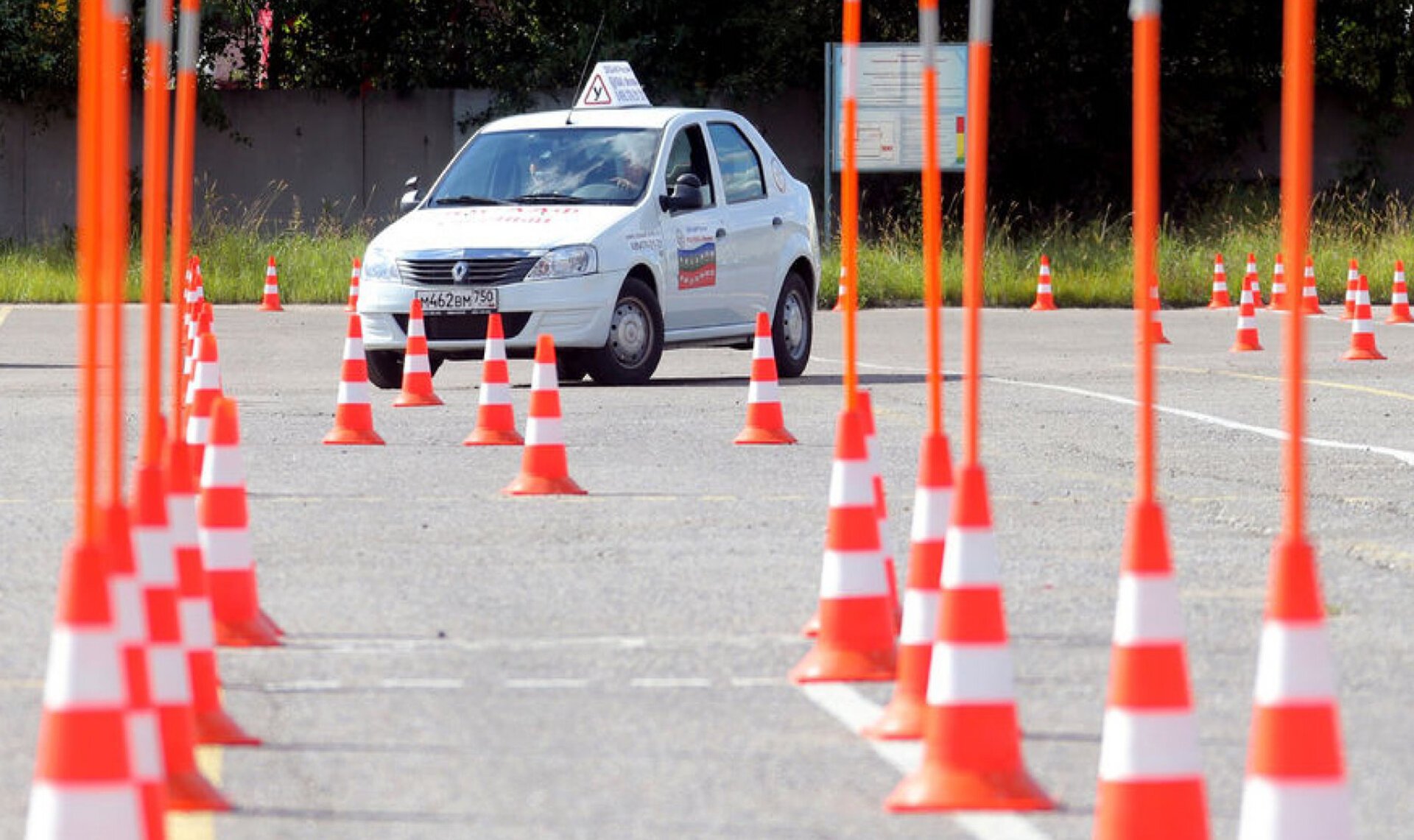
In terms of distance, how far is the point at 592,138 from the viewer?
19.1 metres

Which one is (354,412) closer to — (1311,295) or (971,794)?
(971,794)

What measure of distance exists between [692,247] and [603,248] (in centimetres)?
112

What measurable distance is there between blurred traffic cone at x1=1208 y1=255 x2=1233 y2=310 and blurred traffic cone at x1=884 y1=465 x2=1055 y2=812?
24.0 meters

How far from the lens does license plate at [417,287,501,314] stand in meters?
17.7

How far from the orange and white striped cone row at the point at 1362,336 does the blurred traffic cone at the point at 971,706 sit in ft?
51.3

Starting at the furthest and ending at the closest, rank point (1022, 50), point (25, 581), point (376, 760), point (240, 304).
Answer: point (1022, 50) → point (240, 304) → point (25, 581) → point (376, 760)

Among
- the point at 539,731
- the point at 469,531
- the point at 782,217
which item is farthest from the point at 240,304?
the point at 539,731

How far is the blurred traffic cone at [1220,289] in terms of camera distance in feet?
96.8

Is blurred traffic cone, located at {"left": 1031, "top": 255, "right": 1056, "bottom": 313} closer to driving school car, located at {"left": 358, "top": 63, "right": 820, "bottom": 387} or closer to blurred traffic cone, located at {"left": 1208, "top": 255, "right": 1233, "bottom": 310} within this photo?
blurred traffic cone, located at {"left": 1208, "top": 255, "right": 1233, "bottom": 310}

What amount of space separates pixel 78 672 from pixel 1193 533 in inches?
260

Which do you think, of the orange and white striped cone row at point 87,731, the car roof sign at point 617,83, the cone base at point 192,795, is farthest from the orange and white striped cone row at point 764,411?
the car roof sign at point 617,83

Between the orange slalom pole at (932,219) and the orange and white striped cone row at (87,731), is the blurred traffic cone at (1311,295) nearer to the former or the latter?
the orange slalom pole at (932,219)

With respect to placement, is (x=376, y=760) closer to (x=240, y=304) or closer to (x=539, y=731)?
(x=539, y=731)

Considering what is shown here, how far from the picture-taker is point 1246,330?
74.2 feet
